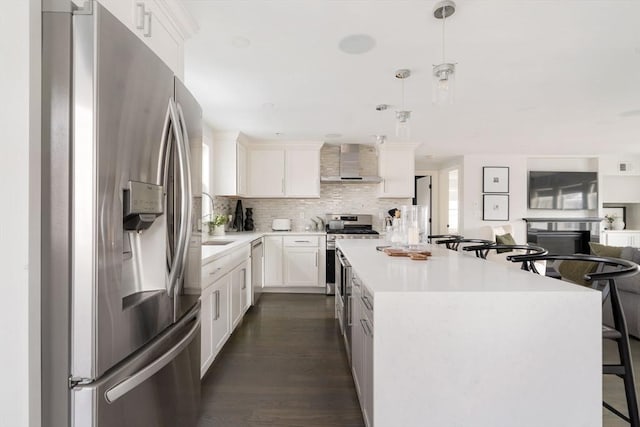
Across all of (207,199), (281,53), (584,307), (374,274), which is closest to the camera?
(584,307)

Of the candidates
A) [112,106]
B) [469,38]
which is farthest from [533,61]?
[112,106]

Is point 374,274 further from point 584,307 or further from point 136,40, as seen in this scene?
point 136,40

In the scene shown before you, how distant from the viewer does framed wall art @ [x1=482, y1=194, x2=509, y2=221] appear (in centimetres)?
595

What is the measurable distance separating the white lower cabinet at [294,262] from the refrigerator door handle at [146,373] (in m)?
3.11

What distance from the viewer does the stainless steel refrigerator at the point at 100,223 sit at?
76 cm

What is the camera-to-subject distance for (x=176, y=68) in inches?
65.2

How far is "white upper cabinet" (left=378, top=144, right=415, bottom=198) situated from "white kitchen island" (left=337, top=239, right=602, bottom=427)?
3.87 metres

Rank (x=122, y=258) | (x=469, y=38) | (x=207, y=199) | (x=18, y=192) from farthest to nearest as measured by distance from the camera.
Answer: (x=207, y=199)
(x=469, y=38)
(x=122, y=258)
(x=18, y=192)

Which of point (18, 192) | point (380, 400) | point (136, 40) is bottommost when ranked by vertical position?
point (380, 400)

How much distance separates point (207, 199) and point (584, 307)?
3.87 meters

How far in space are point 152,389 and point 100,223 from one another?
1.93ft

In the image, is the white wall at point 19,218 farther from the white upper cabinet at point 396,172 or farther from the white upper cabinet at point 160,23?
the white upper cabinet at point 396,172

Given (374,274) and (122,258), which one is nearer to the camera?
(122,258)

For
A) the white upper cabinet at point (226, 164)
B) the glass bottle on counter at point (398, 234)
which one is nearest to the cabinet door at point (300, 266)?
the white upper cabinet at point (226, 164)
